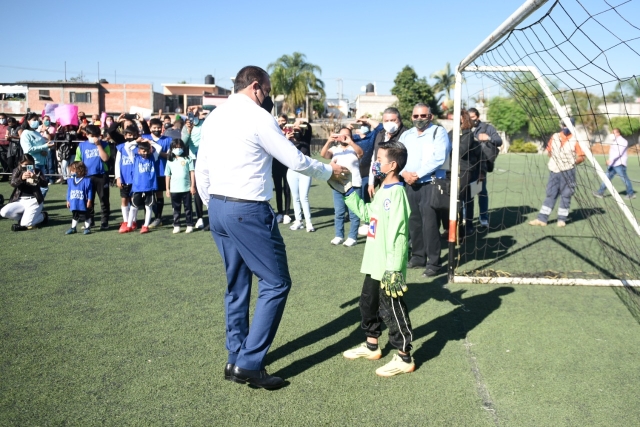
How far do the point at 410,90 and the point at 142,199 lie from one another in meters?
48.2

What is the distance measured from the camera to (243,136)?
352 centimetres

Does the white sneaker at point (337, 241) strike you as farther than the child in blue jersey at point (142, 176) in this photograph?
No

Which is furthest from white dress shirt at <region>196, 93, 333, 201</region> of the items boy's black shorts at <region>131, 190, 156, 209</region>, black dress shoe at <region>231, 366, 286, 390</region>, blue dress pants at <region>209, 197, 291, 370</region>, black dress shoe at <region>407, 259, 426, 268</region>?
boy's black shorts at <region>131, 190, 156, 209</region>

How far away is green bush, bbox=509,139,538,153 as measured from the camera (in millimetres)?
44406

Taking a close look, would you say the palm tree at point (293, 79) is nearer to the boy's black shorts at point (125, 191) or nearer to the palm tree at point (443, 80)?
the palm tree at point (443, 80)

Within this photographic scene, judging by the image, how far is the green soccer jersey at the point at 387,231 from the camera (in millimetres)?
3848

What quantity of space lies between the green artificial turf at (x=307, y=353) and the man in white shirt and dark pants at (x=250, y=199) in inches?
15.7

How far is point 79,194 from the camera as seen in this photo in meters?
8.85

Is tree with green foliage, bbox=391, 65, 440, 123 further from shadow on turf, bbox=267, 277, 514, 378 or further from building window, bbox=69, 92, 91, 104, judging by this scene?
shadow on turf, bbox=267, 277, 514, 378

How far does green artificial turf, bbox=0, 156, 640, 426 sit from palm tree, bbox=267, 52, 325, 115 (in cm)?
4597

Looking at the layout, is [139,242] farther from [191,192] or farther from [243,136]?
[243,136]

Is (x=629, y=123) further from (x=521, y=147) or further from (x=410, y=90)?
(x=410, y=90)

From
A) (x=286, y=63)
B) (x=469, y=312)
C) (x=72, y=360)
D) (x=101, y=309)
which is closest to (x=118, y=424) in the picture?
(x=72, y=360)

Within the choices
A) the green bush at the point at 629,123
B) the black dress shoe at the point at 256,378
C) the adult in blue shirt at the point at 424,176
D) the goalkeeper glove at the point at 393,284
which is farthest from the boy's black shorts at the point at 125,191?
the green bush at the point at 629,123
